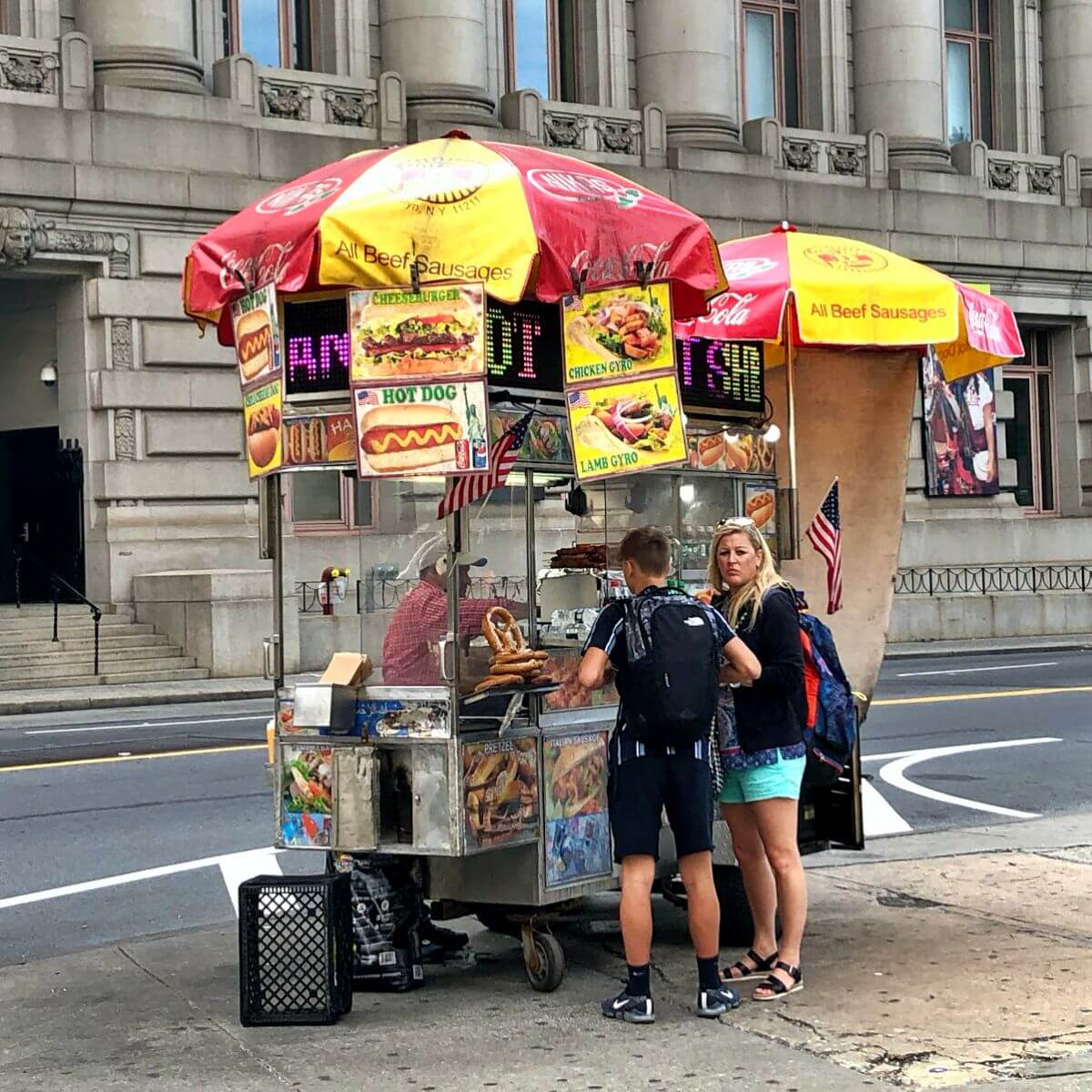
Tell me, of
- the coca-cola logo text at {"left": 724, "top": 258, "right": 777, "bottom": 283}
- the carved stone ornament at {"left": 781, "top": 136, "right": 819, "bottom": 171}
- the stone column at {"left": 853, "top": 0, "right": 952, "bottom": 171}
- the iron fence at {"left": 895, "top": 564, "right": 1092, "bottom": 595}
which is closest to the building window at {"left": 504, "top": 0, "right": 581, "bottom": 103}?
the carved stone ornament at {"left": 781, "top": 136, "right": 819, "bottom": 171}

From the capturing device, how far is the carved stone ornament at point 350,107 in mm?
29922

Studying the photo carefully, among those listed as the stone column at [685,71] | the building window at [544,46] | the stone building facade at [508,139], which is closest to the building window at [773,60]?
the stone building facade at [508,139]

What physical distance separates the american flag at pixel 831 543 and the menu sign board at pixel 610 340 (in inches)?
83.9

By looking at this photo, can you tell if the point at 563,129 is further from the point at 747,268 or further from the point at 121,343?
the point at 747,268

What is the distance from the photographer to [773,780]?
24.2 feet

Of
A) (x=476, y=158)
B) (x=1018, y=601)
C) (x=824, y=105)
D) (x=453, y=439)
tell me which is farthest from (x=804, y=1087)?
(x=824, y=105)

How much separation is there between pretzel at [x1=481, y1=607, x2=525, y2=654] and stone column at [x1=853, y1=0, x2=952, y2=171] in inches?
1192

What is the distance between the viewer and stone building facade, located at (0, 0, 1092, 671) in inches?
1081

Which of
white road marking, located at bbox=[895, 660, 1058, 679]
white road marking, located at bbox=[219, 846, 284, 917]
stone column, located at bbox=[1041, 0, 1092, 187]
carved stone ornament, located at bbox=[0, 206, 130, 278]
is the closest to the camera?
white road marking, located at bbox=[219, 846, 284, 917]

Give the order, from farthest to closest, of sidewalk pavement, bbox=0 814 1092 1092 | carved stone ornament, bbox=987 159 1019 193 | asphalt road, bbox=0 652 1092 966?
carved stone ornament, bbox=987 159 1019 193 < asphalt road, bbox=0 652 1092 966 < sidewalk pavement, bbox=0 814 1092 1092

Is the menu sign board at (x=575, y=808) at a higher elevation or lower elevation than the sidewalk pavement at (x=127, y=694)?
higher

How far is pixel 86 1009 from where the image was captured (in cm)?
742

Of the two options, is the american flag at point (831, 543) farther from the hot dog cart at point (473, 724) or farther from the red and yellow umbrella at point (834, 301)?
the hot dog cart at point (473, 724)

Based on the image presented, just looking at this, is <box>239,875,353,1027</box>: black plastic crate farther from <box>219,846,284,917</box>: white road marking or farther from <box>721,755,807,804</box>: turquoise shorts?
<box>219,846,284,917</box>: white road marking
